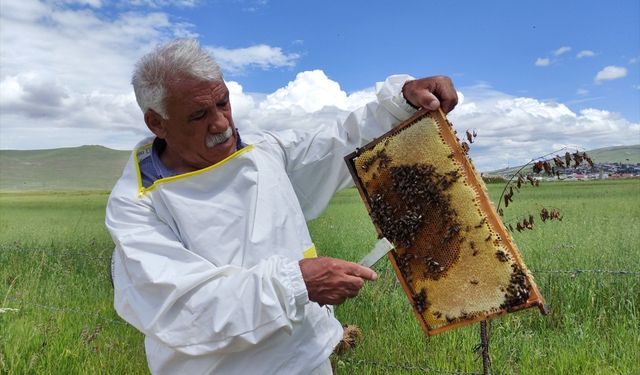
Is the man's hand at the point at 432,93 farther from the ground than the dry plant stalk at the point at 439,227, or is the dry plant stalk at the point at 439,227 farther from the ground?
the man's hand at the point at 432,93

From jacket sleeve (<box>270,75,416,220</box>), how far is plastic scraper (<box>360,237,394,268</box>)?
2.18 ft

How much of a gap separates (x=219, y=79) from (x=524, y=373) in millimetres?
3322

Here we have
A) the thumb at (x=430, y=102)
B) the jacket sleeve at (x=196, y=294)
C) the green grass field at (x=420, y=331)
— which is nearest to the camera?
the jacket sleeve at (x=196, y=294)

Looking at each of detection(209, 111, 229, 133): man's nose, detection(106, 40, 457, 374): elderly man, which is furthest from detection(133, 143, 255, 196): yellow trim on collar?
detection(209, 111, 229, 133): man's nose

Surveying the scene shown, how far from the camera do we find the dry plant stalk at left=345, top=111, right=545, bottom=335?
271 centimetres

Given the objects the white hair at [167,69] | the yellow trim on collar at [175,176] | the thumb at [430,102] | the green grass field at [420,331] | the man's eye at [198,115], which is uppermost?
the white hair at [167,69]

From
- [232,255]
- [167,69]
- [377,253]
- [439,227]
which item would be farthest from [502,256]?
[167,69]

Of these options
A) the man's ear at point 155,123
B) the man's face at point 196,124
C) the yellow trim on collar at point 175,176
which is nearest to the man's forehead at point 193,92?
the man's face at point 196,124

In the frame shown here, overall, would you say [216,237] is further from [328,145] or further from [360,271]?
[328,145]

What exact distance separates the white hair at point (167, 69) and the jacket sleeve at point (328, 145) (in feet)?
2.19

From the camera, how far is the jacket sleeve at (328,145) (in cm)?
307

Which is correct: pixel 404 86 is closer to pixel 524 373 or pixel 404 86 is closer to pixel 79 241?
pixel 524 373

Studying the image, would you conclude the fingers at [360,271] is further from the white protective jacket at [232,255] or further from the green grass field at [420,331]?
the green grass field at [420,331]

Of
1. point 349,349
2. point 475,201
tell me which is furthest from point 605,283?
point 475,201
